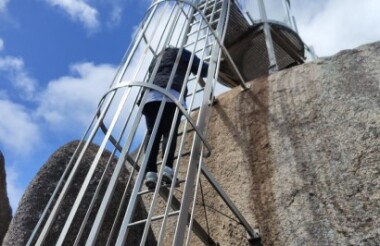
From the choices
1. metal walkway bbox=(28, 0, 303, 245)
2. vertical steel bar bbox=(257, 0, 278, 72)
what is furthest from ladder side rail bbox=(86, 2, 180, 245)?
vertical steel bar bbox=(257, 0, 278, 72)

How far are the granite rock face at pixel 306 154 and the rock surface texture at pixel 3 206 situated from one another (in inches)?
115

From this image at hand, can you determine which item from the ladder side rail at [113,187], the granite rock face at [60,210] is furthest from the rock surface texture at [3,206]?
the ladder side rail at [113,187]

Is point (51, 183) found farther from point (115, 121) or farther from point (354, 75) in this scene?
point (354, 75)

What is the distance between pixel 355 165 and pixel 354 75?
124 cm

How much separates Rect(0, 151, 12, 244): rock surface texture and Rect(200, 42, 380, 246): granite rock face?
2928 millimetres

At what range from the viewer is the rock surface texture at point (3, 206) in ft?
18.9

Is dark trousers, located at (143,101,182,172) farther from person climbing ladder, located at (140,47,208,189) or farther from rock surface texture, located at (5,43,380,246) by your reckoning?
rock surface texture, located at (5,43,380,246)

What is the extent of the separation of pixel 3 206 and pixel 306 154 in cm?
420

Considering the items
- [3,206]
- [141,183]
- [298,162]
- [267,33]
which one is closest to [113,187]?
[141,183]

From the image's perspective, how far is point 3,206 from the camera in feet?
19.5

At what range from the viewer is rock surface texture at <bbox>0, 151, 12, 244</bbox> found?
18.9ft

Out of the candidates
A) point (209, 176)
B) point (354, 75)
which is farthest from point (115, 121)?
point (354, 75)

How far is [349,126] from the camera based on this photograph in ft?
14.0

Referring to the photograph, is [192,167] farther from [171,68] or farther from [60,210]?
[60,210]
